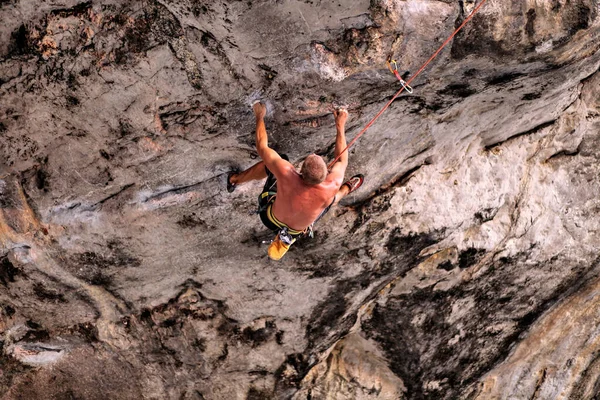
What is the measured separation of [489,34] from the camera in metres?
4.75

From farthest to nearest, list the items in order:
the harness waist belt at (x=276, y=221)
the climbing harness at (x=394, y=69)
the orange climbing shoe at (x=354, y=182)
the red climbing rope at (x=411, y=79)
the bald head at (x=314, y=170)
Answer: the orange climbing shoe at (x=354, y=182), the harness waist belt at (x=276, y=221), the climbing harness at (x=394, y=69), the red climbing rope at (x=411, y=79), the bald head at (x=314, y=170)

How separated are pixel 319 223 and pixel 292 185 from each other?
3.97 ft

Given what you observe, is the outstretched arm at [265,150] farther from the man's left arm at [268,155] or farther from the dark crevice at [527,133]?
the dark crevice at [527,133]

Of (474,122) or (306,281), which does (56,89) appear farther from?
(474,122)

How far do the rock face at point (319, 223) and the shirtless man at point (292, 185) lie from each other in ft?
0.93

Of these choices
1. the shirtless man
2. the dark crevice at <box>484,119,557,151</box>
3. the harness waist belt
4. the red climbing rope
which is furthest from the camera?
the dark crevice at <box>484,119,557,151</box>

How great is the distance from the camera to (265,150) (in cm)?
461

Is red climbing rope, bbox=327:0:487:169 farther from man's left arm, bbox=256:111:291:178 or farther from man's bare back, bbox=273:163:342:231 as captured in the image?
man's left arm, bbox=256:111:291:178

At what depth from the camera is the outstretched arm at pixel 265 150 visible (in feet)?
14.8

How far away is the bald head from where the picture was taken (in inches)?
167

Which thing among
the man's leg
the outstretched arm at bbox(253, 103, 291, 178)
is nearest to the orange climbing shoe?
the man's leg

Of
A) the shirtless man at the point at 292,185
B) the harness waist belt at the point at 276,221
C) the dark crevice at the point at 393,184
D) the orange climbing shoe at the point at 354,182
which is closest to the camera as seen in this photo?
the shirtless man at the point at 292,185

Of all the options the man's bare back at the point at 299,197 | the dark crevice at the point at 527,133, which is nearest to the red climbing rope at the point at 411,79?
the man's bare back at the point at 299,197

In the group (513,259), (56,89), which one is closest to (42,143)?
(56,89)
